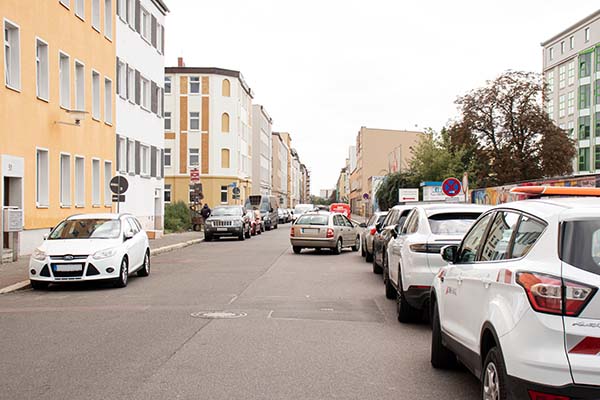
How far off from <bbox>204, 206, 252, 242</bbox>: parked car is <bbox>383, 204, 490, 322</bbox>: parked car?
25193 millimetres

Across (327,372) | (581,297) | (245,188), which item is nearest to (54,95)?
(327,372)

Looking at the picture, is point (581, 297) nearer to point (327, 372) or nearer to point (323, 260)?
point (327, 372)

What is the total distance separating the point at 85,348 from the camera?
8.06 m

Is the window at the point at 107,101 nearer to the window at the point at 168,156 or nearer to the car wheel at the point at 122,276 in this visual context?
the car wheel at the point at 122,276

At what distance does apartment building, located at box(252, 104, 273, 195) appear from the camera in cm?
9762

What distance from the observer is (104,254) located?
14.2 m

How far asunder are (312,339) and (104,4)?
81.3 feet

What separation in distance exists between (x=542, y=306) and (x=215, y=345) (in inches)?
193

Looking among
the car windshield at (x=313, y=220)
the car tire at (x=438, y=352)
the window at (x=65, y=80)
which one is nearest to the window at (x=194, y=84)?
the window at (x=65, y=80)

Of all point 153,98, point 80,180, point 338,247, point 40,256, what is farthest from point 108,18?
point 40,256

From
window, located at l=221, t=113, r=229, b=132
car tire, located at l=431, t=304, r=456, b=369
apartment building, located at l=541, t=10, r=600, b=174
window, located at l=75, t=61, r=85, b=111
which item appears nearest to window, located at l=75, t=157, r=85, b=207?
window, located at l=75, t=61, r=85, b=111

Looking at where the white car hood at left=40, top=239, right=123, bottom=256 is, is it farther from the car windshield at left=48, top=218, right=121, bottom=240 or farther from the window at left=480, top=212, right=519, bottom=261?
the window at left=480, top=212, right=519, bottom=261

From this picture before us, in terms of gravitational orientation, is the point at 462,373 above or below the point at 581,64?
below

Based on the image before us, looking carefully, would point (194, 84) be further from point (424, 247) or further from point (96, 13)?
point (424, 247)
